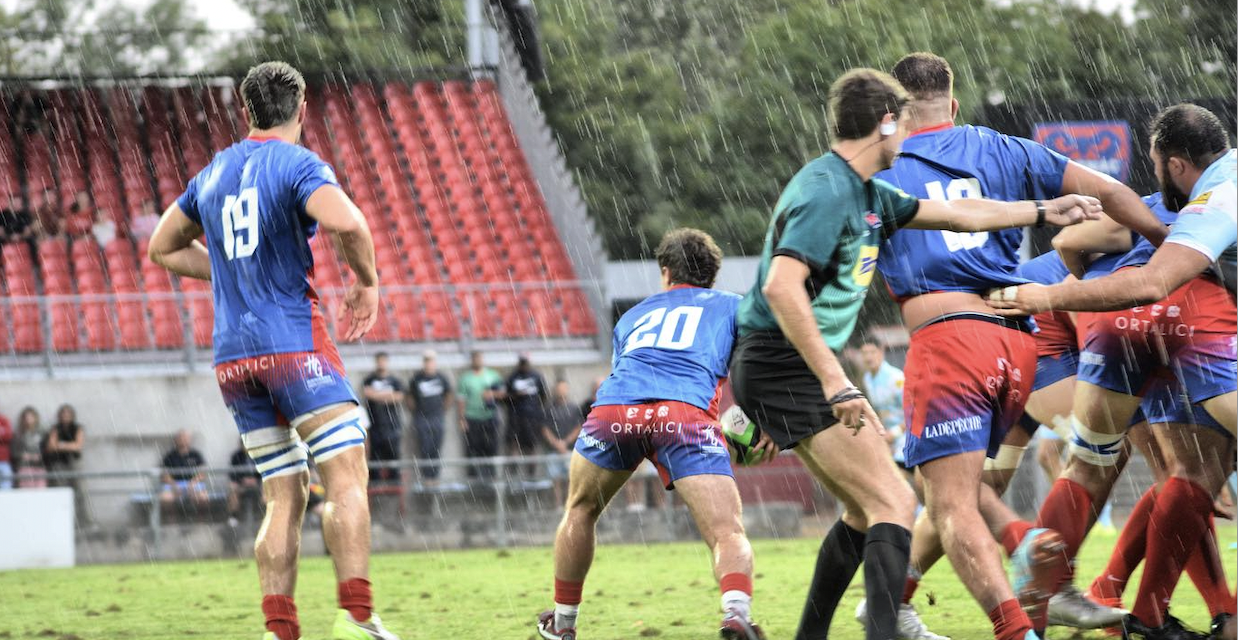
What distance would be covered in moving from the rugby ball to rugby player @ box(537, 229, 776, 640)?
59 cm

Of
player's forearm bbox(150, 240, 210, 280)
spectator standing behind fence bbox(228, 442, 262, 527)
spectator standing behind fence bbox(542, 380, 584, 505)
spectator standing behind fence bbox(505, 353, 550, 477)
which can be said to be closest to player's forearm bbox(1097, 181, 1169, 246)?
player's forearm bbox(150, 240, 210, 280)

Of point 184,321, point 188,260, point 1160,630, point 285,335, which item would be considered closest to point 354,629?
point 285,335

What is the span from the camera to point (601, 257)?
2119cm

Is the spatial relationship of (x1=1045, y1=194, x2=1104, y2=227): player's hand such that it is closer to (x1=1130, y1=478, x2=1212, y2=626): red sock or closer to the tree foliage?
(x1=1130, y1=478, x2=1212, y2=626): red sock

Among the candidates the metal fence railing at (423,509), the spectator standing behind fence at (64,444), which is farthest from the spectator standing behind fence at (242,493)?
the spectator standing behind fence at (64,444)

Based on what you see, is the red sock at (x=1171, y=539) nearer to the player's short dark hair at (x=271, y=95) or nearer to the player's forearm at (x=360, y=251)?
the player's forearm at (x=360, y=251)

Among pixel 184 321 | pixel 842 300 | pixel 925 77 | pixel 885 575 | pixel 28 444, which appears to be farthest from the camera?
pixel 184 321

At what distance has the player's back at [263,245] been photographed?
19.1 ft

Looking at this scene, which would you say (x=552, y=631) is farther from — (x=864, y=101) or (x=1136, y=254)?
(x=1136, y=254)

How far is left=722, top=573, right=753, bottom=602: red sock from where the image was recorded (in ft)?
20.6

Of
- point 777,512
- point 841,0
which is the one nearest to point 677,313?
point 777,512

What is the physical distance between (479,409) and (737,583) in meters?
11.0

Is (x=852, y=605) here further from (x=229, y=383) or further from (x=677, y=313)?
(x=229, y=383)

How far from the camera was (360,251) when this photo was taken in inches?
229
